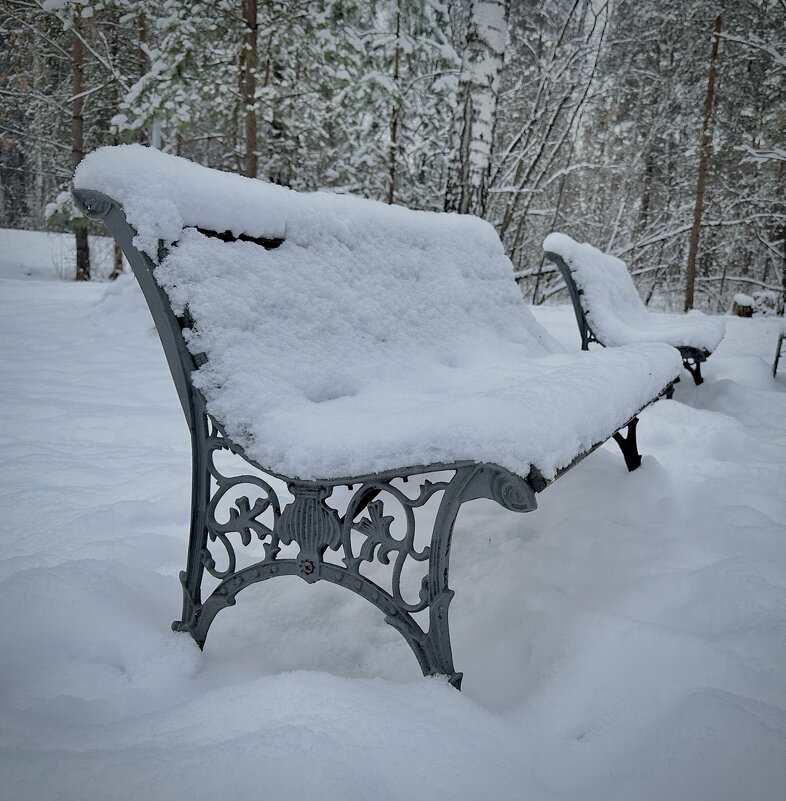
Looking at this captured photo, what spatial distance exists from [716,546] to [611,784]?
104 cm

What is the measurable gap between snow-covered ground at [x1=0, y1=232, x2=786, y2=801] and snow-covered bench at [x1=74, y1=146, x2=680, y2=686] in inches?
6.1

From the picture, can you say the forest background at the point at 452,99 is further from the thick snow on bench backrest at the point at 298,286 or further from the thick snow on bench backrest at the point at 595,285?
the thick snow on bench backrest at the point at 298,286

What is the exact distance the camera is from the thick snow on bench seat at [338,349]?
3.27 feet

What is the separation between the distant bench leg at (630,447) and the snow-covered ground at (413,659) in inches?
3.0

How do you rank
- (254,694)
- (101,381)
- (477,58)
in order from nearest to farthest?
(254,694) < (101,381) < (477,58)

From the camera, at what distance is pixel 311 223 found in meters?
1.46

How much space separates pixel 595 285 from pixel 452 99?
4089mm

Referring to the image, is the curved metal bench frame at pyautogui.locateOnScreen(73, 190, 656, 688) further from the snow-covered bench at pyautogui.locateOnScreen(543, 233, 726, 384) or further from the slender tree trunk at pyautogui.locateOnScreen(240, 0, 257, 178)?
the slender tree trunk at pyautogui.locateOnScreen(240, 0, 257, 178)

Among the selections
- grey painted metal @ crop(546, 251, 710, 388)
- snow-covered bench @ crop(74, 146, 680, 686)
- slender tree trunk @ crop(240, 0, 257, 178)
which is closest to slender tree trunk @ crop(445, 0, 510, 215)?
grey painted metal @ crop(546, 251, 710, 388)

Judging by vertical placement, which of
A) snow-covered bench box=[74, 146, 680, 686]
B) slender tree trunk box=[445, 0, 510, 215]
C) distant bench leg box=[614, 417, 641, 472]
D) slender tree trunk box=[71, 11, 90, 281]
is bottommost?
distant bench leg box=[614, 417, 641, 472]

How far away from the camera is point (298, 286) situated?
4.58 feet

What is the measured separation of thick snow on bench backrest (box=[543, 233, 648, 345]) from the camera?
3.18 meters

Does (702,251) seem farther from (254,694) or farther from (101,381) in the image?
(254,694)

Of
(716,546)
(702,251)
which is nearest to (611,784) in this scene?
(716,546)
